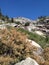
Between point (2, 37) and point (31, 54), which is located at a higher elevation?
point (2, 37)

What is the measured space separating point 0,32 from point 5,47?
8.23 feet

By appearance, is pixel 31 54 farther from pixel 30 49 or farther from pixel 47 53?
pixel 47 53

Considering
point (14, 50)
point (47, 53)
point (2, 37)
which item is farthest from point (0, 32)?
point (47, 53)

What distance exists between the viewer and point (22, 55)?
64.8 feet

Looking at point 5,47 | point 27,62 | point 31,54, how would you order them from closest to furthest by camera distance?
1. point 27,62
2. point 5,47
3. point 31,54

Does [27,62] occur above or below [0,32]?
below

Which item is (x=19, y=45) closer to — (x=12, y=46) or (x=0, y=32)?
(x=12, y=46)

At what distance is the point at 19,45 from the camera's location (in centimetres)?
2028

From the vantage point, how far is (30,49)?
20812 mm

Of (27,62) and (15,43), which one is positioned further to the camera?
(15,43)

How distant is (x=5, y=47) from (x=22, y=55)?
1.54 m

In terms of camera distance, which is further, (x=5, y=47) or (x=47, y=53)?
(x=47, y=53)

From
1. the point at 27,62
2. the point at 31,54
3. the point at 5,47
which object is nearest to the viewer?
the point at 27,62

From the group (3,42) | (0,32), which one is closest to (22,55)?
(3,42)
